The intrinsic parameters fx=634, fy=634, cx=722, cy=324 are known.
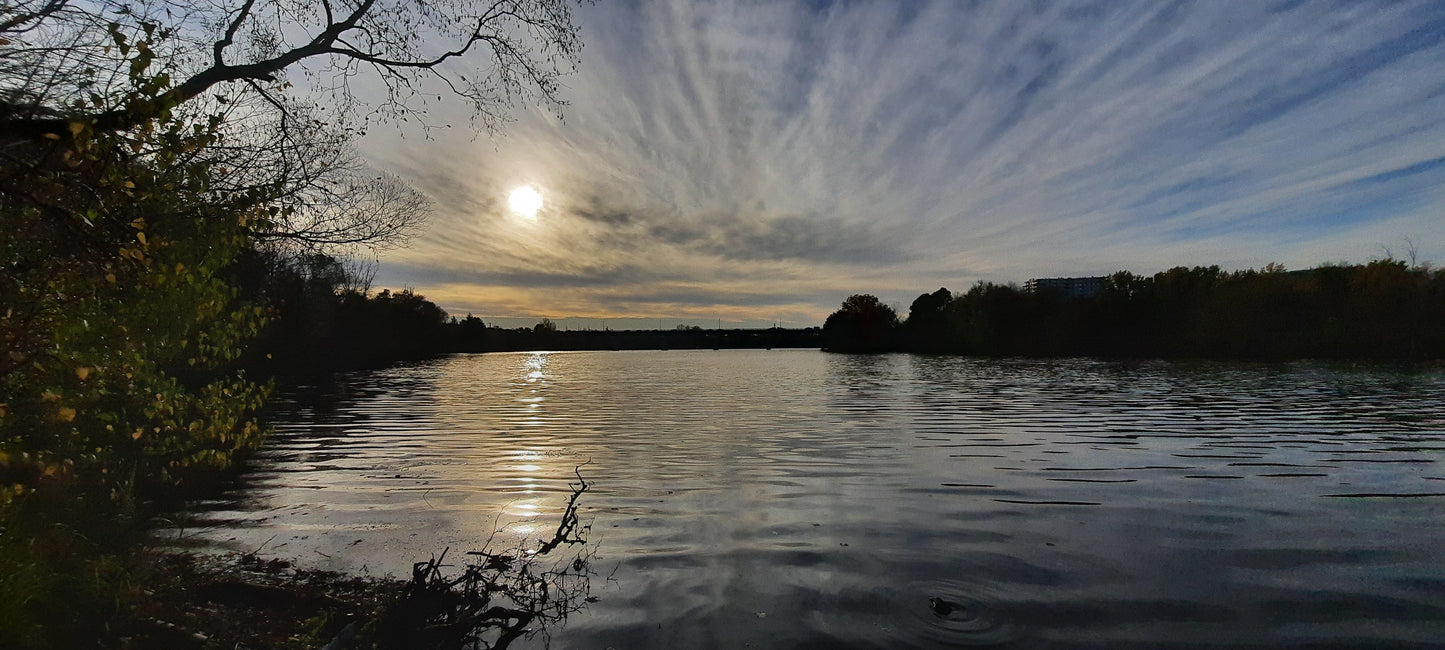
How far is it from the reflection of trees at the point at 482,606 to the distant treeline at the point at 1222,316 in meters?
110

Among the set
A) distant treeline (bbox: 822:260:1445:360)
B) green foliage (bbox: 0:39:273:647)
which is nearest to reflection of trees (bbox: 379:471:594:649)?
green foliage (bbox: 0:39:273:647)

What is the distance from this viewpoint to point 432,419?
26.5 meters

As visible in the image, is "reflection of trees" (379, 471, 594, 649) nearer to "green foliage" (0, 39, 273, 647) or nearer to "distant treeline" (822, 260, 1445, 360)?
"green foliage" (0, 39, 273, 647)

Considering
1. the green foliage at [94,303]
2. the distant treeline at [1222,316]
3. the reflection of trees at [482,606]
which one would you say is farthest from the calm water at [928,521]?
the distant treeline at [1222,316]

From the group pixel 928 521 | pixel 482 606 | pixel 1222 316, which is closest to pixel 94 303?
pixel 482 606

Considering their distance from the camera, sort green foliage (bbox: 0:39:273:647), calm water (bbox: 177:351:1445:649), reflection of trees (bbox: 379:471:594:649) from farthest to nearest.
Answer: calm water (bbox: 177:351:1445:649) < reflection of trees (bbox: 379:471:594:649) < green foliage (bbox: 0:39:273:647)

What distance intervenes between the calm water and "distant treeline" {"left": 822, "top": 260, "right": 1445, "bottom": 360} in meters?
87.4

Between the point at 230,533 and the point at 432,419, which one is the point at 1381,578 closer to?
the point at 230,533

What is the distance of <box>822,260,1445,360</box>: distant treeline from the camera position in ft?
276

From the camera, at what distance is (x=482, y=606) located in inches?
246

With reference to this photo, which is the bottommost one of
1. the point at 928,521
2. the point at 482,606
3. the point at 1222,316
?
the point at 928,521

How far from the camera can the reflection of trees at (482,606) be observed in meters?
5.54

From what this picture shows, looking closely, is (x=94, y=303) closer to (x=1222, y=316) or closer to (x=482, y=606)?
(x=482, y=606)

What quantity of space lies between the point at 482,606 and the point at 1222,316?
400 feet
